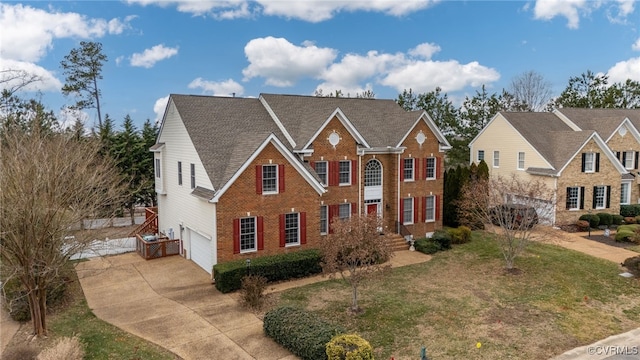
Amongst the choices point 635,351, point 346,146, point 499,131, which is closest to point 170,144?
point 346,146

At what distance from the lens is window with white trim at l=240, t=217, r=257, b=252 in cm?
1980

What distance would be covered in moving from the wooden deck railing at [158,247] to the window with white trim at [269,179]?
716cm

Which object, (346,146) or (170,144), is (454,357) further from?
(170,144)

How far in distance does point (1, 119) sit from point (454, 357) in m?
18.2

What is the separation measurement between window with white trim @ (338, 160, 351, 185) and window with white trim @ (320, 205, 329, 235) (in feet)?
5.94

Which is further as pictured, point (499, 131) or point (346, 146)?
point (499, 131)

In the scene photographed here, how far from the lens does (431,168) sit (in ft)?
90.9

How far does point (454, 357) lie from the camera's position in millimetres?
12172

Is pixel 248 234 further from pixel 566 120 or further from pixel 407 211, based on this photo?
pixel 566 120

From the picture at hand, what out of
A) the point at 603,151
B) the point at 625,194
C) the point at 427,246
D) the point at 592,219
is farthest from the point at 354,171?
the point at 625,194

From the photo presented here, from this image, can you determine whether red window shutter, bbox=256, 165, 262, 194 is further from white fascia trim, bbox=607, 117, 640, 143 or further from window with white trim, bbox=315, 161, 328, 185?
white fascia trim, bbox=607, 117, 640, 143

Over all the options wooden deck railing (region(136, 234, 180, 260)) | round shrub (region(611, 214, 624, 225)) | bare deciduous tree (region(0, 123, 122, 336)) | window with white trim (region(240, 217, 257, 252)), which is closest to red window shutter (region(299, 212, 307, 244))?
window with white trim (region(240, 217, 257, 252))

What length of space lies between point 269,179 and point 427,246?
1026 cm

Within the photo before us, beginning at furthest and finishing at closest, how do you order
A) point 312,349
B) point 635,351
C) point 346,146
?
point 346,146 → point 635,351 → point 312,349
